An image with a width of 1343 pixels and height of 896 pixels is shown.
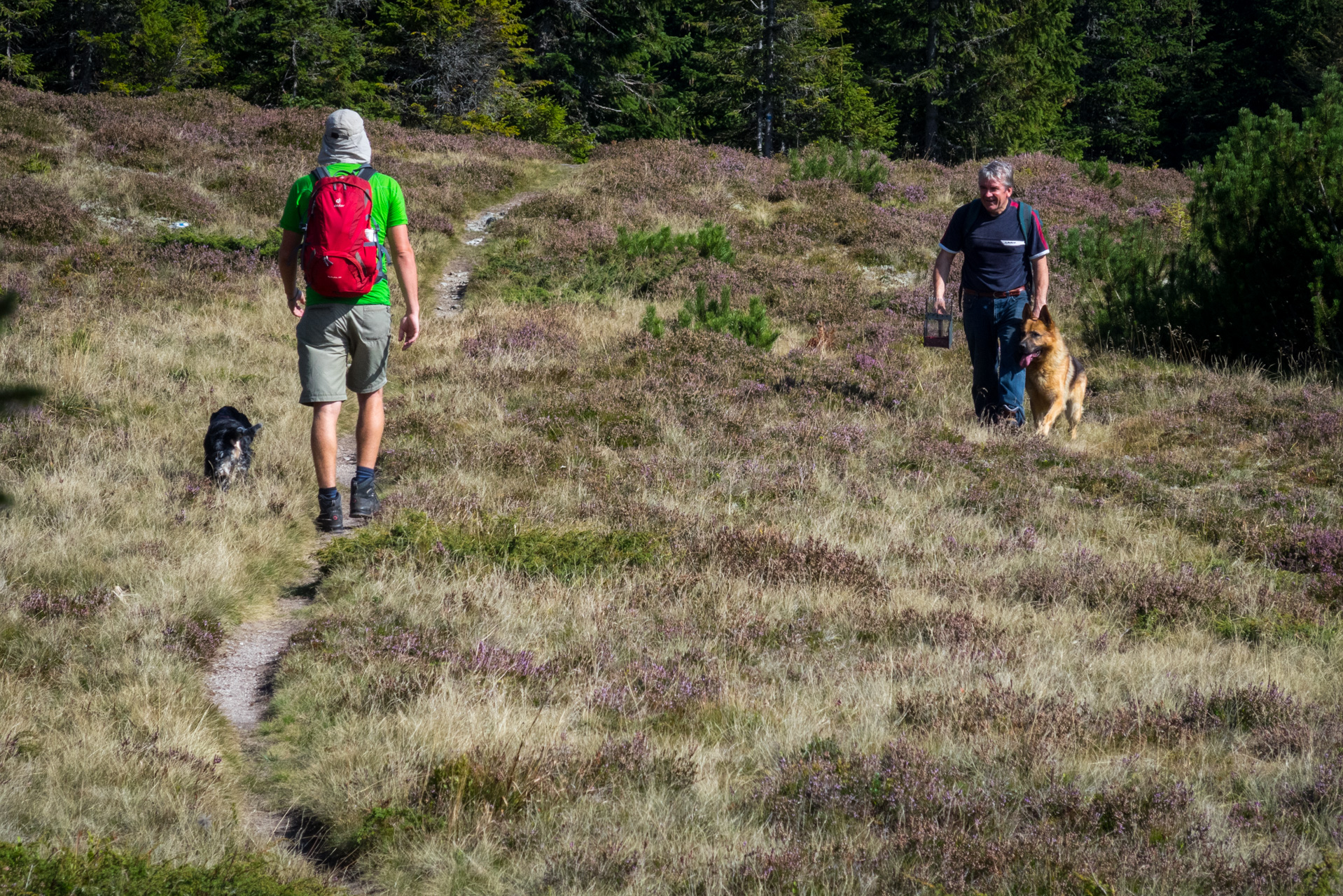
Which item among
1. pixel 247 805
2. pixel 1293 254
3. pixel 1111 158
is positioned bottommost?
pixel 247 805

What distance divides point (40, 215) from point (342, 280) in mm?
10630

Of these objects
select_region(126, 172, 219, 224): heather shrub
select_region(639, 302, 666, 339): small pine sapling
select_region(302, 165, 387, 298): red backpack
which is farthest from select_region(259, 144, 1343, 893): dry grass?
select_region(126, 172, 219, 224): heather shrub

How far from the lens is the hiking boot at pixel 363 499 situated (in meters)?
6.33

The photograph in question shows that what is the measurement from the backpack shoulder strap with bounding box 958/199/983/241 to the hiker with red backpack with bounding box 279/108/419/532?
175 inches

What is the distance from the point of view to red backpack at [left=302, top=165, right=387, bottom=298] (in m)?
5.52

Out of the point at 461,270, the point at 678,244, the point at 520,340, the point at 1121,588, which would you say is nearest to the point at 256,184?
the point at 461,270

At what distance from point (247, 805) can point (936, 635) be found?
2.99m

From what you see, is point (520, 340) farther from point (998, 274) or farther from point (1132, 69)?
point (1132, 69)

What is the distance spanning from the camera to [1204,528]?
6.43 meters

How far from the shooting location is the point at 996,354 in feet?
27.8

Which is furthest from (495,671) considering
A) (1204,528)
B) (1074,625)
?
(1204,528)

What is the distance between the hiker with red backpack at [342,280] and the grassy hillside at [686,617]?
0.69 m

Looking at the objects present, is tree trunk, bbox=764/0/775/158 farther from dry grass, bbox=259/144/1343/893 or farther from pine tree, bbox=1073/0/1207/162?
dry grass, bbox=259/144/1343/893

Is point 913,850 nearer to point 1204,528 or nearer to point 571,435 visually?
point 1204,528
